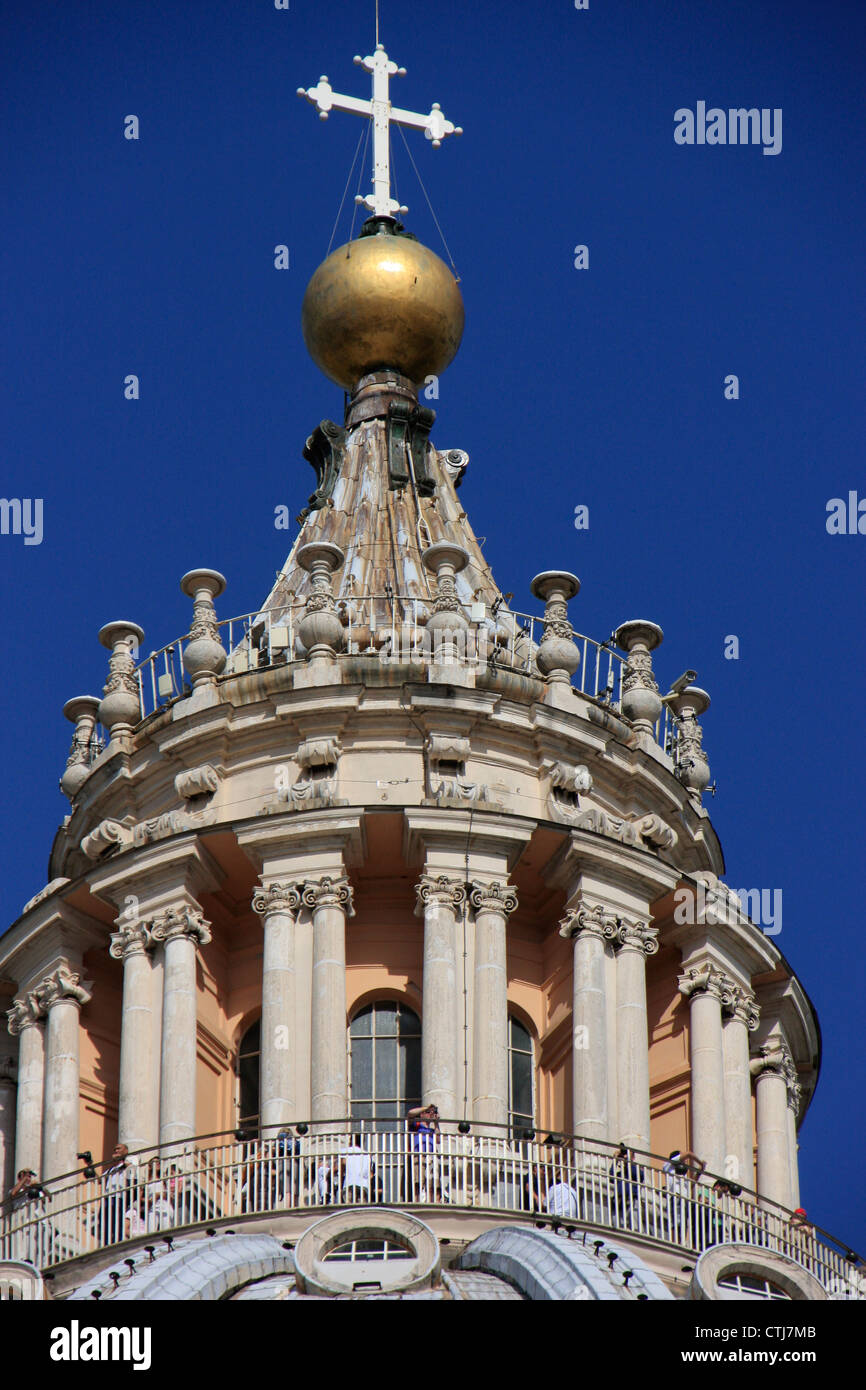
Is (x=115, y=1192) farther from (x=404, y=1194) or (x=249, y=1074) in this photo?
(x=249, y=1074)

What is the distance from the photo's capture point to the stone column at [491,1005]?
50094mm

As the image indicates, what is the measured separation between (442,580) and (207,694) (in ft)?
12.4

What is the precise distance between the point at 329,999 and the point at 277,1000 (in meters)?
0.75

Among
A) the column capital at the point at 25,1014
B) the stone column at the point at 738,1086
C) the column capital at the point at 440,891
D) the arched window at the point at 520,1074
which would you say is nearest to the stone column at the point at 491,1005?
the column capital at the point at 440,891

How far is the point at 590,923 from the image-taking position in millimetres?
52281

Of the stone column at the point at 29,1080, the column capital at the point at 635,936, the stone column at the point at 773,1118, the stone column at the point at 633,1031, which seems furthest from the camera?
the stone column at the point at 773,1118

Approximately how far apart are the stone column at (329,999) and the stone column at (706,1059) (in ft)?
17.1

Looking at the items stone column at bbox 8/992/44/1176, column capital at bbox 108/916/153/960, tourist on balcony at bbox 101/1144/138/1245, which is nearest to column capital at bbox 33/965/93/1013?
stone column at bbox 8/992/44/1176

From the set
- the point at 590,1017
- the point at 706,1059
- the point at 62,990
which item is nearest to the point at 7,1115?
the point at 62,990

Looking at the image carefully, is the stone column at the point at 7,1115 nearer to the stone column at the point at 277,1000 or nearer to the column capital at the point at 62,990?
the column capital at the point at 62,990

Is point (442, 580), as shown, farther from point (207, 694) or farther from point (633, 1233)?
point (633, 1233)

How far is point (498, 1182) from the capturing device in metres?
48.1

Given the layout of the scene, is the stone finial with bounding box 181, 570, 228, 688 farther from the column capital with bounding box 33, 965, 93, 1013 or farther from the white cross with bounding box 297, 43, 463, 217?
the white cross with bounding box 297, 43, 463, 217
